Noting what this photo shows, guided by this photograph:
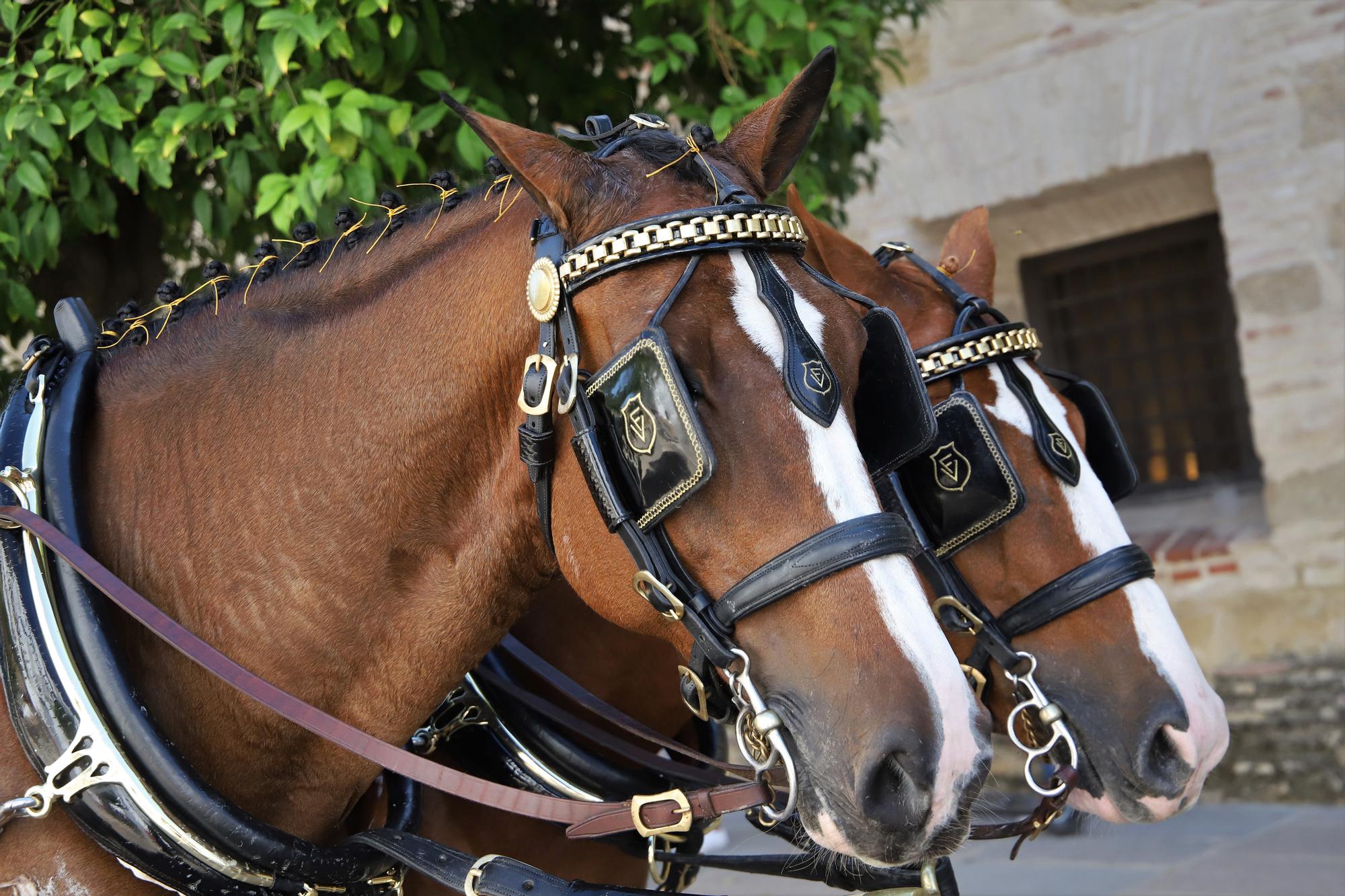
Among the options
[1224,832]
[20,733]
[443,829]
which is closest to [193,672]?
[20,733]

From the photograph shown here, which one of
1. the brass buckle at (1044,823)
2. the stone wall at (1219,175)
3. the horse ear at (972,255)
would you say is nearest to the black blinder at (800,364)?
the brass buckle at (1044,823)

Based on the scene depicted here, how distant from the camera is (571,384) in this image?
135 cm

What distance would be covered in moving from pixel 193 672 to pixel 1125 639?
146cm

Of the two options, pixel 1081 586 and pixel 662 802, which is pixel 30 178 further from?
pixel 1081 586

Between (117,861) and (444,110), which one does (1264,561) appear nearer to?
(444,110)

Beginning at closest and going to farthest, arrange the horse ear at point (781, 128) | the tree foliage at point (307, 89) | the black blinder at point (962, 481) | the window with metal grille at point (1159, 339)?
the horse ear at point (781, 128) < the black blinder at point (962, 481) < the tree foliage at point (307, 89) < the window with metal grille at point (1159, 339)

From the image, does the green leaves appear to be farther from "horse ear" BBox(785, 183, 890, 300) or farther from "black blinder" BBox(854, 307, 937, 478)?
"black blinder" BBox(854, 307, 937, 478)

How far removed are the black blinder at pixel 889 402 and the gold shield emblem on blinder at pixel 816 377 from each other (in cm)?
17

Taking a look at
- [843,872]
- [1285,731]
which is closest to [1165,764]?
[843,872]

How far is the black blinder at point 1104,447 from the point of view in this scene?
2332 mm

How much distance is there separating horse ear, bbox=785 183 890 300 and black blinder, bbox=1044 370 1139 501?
44cm

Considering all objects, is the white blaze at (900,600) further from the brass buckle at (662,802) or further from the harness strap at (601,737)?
the harness strap at (601,737)

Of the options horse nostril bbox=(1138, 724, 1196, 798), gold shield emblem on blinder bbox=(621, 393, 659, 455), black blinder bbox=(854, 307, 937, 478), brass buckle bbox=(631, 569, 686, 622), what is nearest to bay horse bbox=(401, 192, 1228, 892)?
horse nostril bbox=(1138, 724, 1196, 798)

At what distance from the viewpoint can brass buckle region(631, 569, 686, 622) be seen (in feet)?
4.24
